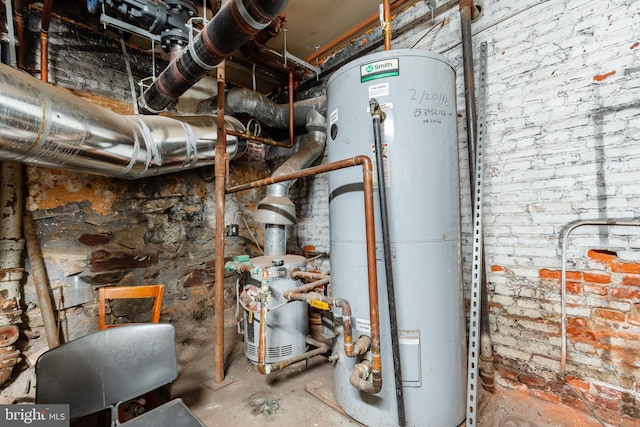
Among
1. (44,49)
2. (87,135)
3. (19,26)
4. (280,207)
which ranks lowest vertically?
(280,207)

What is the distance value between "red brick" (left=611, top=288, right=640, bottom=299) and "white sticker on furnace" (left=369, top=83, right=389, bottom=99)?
4.66 feet

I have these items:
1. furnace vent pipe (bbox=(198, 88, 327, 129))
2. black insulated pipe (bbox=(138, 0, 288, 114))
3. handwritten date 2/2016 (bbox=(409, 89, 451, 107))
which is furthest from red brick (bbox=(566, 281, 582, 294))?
furnace vent pipe (bbox=(198, 88, 327, 129))

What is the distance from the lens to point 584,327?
141 cm

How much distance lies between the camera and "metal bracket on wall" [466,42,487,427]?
1308 millimetres

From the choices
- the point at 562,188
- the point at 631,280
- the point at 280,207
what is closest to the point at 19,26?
the point at 280,207

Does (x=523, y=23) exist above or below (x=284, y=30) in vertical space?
below

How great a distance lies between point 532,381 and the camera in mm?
1547

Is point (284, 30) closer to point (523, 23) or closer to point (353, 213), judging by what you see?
point (523, 23)

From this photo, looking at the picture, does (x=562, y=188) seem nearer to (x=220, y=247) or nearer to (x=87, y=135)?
(x=220, y=247)

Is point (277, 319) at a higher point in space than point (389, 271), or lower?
lower

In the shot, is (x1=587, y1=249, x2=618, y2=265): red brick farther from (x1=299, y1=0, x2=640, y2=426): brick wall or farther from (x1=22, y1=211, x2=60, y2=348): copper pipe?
(x1=22, y1=211, x2=60, y2=348): copper pipe

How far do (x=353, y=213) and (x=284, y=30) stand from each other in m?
1.92

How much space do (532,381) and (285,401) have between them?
1.38 metres

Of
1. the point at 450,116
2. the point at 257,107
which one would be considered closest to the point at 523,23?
the point at 450,116
